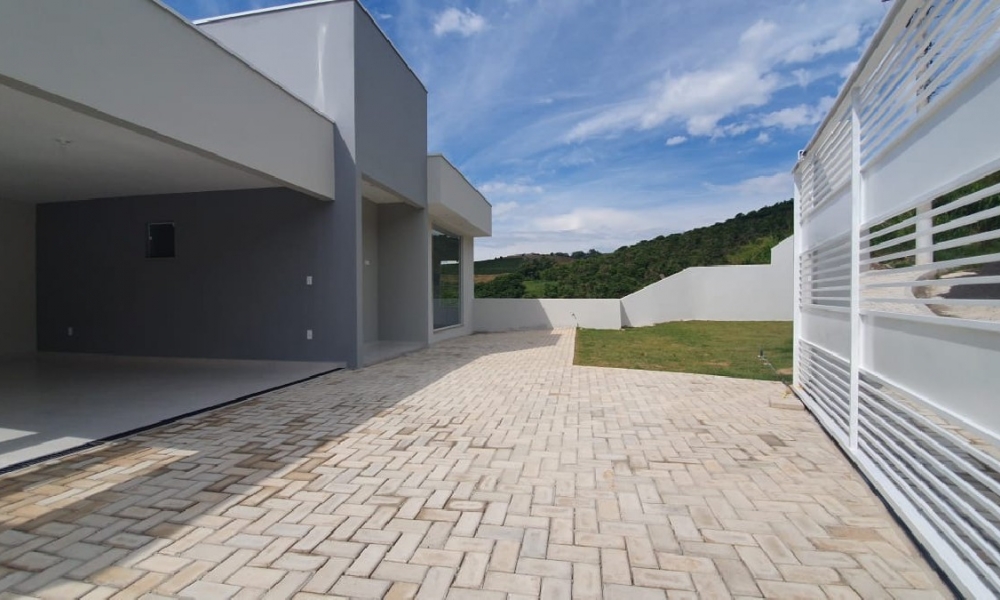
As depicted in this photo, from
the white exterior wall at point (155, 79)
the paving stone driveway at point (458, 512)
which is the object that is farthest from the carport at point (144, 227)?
the paving stone driveway at point (458, 512)

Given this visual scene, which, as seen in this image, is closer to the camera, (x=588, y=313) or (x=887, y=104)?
(x=887, y=104)

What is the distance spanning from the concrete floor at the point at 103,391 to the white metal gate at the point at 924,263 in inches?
231

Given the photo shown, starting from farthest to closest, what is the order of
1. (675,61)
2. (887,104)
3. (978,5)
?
(675,61), (887,104), (978,5)

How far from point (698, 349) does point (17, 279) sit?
1383 centimetres

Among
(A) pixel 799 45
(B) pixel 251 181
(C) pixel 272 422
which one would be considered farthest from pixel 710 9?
(C) pixel 272 422

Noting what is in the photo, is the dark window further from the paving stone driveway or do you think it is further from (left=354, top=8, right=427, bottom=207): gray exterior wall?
the paving stone driveway

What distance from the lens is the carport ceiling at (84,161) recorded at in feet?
14.9

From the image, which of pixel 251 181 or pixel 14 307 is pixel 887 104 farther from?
pixel 14 307

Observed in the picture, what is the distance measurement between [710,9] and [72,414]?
10.6m

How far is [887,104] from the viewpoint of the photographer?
297 centimetres

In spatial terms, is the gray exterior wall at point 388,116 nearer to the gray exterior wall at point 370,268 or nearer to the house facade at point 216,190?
the house facade at point 216,190

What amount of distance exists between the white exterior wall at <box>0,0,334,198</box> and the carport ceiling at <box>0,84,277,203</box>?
0.26 m

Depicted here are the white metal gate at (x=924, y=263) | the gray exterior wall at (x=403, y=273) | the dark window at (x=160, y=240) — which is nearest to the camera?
the white metal gate at (x=924, y=263)

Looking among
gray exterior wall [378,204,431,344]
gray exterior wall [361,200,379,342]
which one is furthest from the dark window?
gray exterior wall [378,204,431,344]
